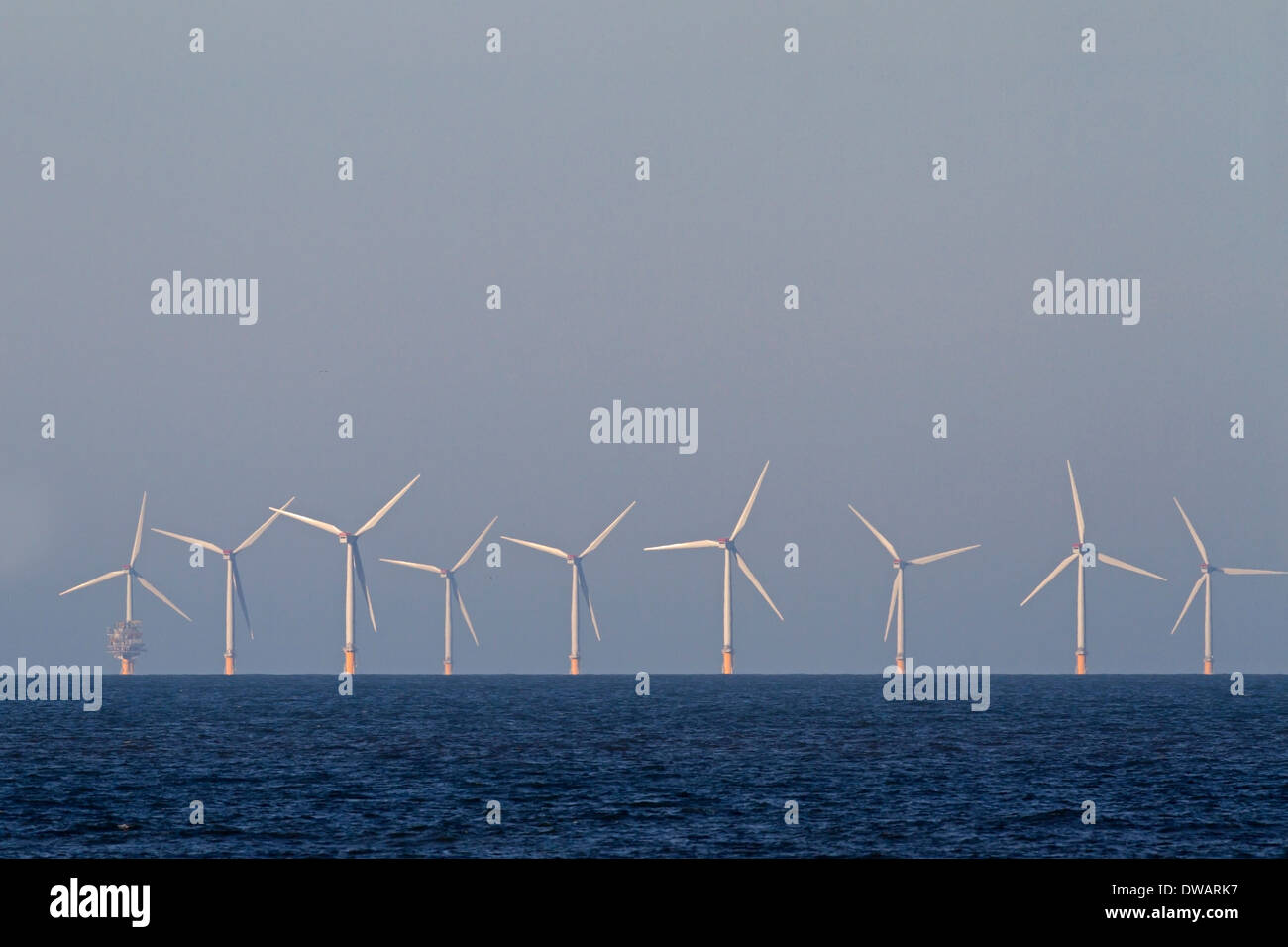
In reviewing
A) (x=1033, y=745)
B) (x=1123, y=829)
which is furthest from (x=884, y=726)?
(x=1123, y=829)

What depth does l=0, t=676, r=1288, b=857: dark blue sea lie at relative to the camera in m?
61.7

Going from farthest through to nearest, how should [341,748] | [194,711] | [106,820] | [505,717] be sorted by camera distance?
[194,711] < [505,717] < [341,748] < [106,820]

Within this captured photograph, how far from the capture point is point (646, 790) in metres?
82.6

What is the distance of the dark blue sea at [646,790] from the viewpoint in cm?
6169

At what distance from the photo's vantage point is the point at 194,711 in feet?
650

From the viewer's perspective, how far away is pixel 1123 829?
2611 inches
